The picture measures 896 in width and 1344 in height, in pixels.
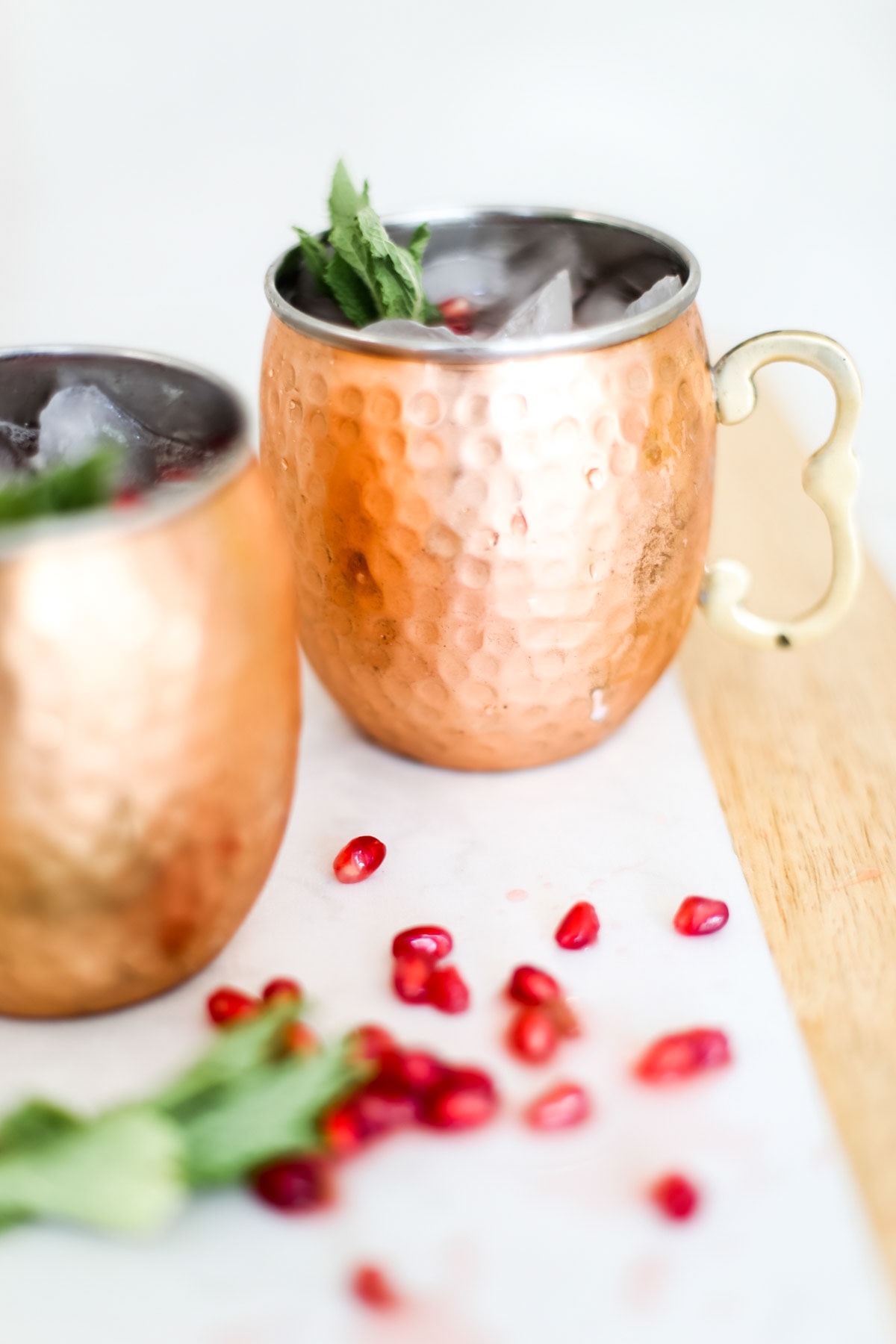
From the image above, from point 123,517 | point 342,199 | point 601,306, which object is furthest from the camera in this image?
point 601,306

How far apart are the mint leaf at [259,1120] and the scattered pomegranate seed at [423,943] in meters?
0.17

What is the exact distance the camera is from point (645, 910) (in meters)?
0.88

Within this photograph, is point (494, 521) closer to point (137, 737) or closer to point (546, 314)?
point (546, 314)

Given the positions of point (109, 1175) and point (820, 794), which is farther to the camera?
point (820, 794)

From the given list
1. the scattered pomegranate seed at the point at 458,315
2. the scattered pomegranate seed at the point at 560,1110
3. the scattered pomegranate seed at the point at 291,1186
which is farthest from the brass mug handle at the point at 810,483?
the scattered pomegranate seed at the point at 291,1186

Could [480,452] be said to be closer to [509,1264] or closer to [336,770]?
[336,770]

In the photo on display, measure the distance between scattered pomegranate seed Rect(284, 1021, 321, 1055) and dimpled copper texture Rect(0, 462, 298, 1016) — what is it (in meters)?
0.07

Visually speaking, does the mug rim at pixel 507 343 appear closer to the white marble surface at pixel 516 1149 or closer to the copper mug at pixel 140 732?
the copper mug at pixel 140 732

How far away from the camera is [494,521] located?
2.85ft

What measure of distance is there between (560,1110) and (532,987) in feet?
0.30

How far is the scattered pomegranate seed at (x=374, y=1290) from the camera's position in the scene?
2.08 ft

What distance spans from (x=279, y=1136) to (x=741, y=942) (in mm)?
339

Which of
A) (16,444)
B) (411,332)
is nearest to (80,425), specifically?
(16,444)

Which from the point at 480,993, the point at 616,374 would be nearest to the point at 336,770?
the point at 480,993
